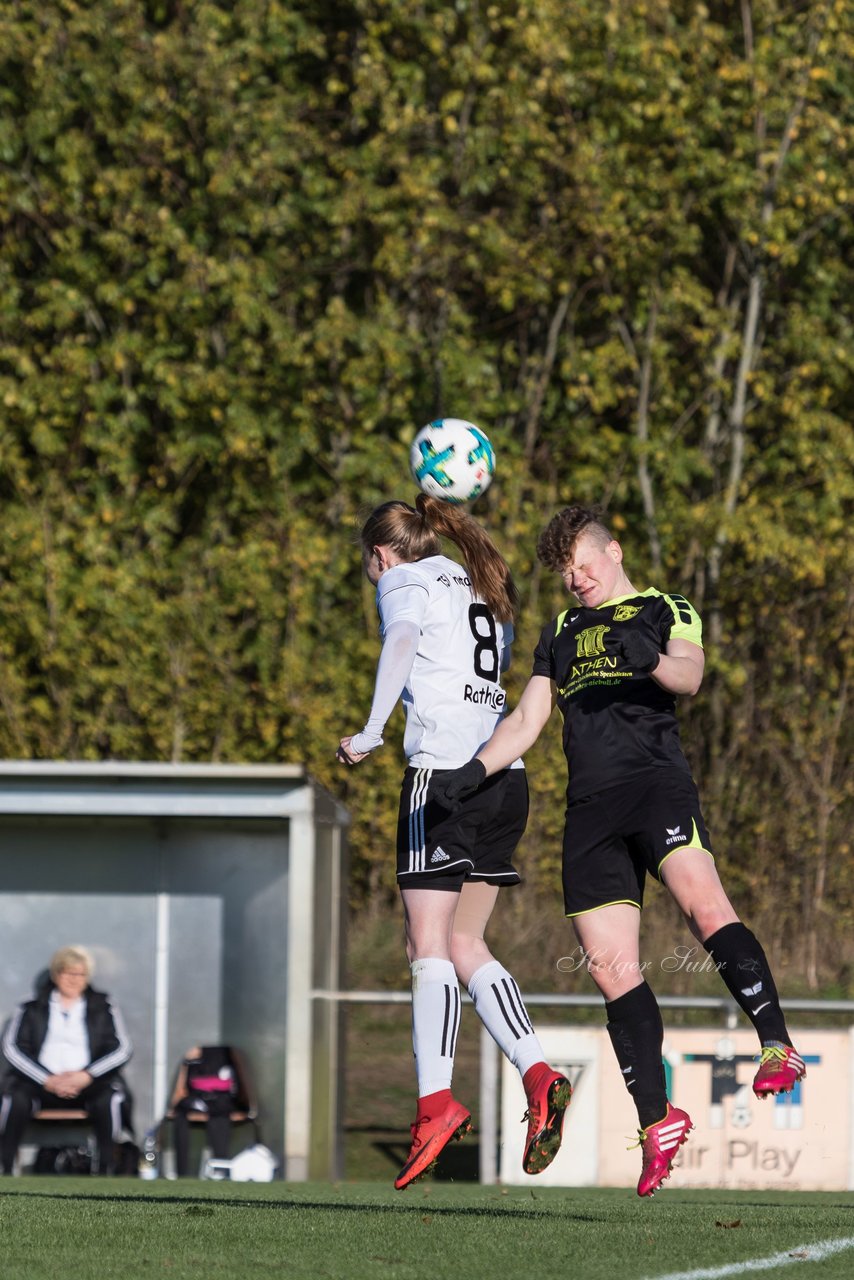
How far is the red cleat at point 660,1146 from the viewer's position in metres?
4.54

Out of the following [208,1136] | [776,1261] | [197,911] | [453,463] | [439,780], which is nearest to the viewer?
[776,1261]

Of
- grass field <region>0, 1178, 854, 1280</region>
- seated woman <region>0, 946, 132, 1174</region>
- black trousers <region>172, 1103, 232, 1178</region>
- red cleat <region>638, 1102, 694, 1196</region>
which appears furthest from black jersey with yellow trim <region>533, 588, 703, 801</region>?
seated woman <region>0, 946, 132, 1174</region>

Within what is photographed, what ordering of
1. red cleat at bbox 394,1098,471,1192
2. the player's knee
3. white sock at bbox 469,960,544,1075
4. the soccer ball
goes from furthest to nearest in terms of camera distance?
1. the soccer ball
2. the player's knee
3. white sock at bbox 469,960,544,1075
4. red cleat at bbox 394,1098,471,1192

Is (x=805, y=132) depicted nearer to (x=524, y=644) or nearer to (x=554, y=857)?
(x=524, y=644)

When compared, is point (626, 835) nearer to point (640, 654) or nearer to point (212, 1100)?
point (640, 654)

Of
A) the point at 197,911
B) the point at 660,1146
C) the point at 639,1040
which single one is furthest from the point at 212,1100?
the point at 660,1146

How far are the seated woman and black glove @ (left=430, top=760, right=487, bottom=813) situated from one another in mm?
6084

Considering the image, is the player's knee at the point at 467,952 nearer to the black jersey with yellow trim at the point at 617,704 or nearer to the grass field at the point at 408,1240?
the black jersey with yellow trim at the point at 617,704

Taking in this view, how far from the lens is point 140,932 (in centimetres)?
1126

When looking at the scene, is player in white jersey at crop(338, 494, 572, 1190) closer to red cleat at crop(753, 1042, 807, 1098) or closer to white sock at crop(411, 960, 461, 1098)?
white sock at crop(411, 960, 461, 1098)

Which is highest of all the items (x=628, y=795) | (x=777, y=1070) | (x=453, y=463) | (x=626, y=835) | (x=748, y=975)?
(x=453, y=463)

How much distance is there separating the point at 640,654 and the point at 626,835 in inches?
22.1

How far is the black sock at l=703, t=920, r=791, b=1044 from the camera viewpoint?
14.9 ft

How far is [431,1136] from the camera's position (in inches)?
185
